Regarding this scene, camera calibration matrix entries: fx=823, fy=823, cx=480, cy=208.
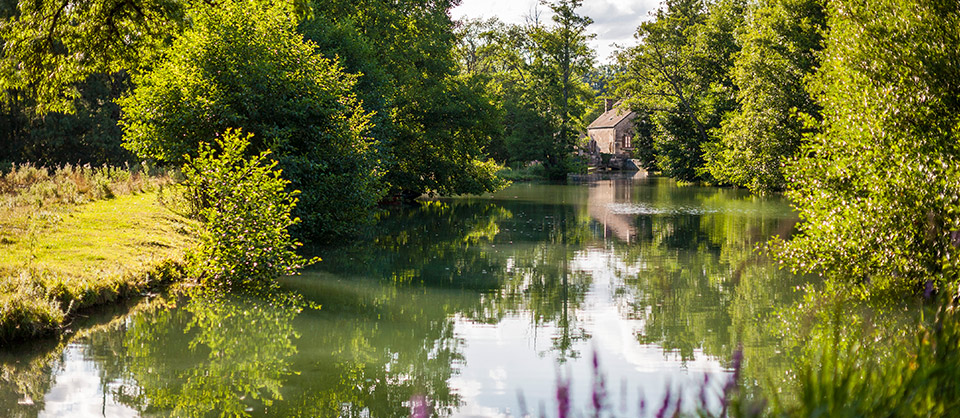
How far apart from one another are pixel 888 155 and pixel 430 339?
8269 mm

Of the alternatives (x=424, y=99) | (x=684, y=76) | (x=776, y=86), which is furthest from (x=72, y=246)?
(x=684, y=76)

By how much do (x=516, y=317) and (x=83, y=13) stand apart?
1041 cm

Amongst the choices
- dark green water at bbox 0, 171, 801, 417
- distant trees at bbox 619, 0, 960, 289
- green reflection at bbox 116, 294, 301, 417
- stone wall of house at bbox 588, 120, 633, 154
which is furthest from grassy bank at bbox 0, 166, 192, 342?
stone wall of house at bbox 588, 120, 633, 154

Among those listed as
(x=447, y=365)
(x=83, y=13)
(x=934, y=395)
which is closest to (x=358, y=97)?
(x=83, y=13)

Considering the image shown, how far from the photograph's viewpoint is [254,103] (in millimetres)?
20938

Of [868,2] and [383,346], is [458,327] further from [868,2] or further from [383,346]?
[868,2]

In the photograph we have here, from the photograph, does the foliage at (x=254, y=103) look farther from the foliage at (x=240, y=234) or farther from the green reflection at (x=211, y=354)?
the green reflection at (x=211, y=354)

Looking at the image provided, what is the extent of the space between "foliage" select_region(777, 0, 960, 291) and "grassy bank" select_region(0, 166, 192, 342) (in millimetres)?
12231

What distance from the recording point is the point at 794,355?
36.5 ft

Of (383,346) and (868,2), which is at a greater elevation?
(868,2)

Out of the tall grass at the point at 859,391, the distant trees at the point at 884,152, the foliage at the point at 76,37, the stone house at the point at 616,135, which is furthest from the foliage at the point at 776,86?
the stone house at the point at 616,135

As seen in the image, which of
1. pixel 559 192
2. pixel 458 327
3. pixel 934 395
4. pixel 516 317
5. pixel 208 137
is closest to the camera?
pixel 934 395

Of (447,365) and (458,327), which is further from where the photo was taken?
(458,327)

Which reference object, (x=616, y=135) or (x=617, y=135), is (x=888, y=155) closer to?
(x=616, y=135)
